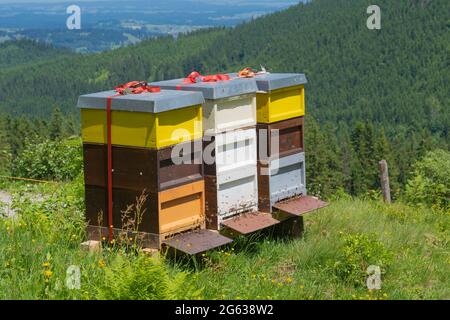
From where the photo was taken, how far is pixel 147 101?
279 inches

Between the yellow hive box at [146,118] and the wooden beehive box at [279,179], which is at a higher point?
the yellow hive box at [146,118]

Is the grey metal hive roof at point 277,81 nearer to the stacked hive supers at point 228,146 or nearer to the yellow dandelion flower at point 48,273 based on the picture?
the stacked hive supers at point 228,146

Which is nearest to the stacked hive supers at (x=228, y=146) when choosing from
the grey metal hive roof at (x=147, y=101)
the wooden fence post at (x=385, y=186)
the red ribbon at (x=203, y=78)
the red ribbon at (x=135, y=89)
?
the red ribbon at (x=203, y=78)

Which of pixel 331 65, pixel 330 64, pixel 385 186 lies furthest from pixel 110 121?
pixel 330 64

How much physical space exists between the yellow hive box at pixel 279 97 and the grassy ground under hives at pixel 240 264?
138 centimetres

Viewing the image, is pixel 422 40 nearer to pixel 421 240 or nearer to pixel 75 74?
pixel 75 74

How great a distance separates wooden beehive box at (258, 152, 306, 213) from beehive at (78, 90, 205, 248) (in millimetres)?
895

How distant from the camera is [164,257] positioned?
712 cm

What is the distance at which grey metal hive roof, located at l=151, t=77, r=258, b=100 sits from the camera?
307 inches

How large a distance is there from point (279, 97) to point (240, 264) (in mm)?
1929

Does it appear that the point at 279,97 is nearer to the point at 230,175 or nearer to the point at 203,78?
the point at 203,78

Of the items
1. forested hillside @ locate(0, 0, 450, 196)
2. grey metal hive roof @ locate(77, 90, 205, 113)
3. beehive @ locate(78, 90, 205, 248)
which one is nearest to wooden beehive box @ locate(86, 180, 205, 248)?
beehive @ locate(78, 90, 205, 248)

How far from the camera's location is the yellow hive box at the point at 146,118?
715cm
